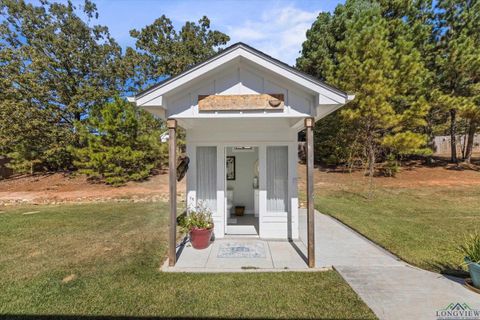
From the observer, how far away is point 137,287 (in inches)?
148

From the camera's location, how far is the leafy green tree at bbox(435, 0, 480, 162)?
13914 millimetres

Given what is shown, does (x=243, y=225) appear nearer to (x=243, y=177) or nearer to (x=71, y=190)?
(x=243, y=177)

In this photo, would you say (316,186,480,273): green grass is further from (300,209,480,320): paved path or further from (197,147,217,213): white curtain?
(197,147,217,213): white curtain

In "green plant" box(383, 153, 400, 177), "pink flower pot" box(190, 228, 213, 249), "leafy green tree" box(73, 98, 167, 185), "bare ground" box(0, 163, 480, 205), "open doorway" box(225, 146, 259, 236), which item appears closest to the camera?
"pink flower pot" box(190, 228, 213, 249)

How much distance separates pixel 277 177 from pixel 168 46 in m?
22.5

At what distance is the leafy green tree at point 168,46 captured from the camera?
22.7 meters

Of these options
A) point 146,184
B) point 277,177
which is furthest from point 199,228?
point 146,184

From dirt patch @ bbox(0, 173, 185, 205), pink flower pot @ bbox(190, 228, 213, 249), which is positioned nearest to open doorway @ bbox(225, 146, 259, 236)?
pink flower pot @ bbox(190, 228, 213, 249)

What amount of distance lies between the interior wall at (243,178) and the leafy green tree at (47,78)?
14273 mm

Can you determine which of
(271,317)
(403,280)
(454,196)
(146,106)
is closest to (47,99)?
(146,106)

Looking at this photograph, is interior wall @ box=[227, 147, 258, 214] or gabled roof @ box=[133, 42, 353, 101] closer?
gabled roof @ box=[133, 42, 353, 101]

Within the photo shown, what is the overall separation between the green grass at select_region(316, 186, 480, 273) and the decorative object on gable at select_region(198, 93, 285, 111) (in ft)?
13.6

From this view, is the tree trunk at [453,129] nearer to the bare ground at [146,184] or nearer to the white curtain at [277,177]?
the bare ground at [146,184]

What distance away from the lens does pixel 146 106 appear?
4.54 m
